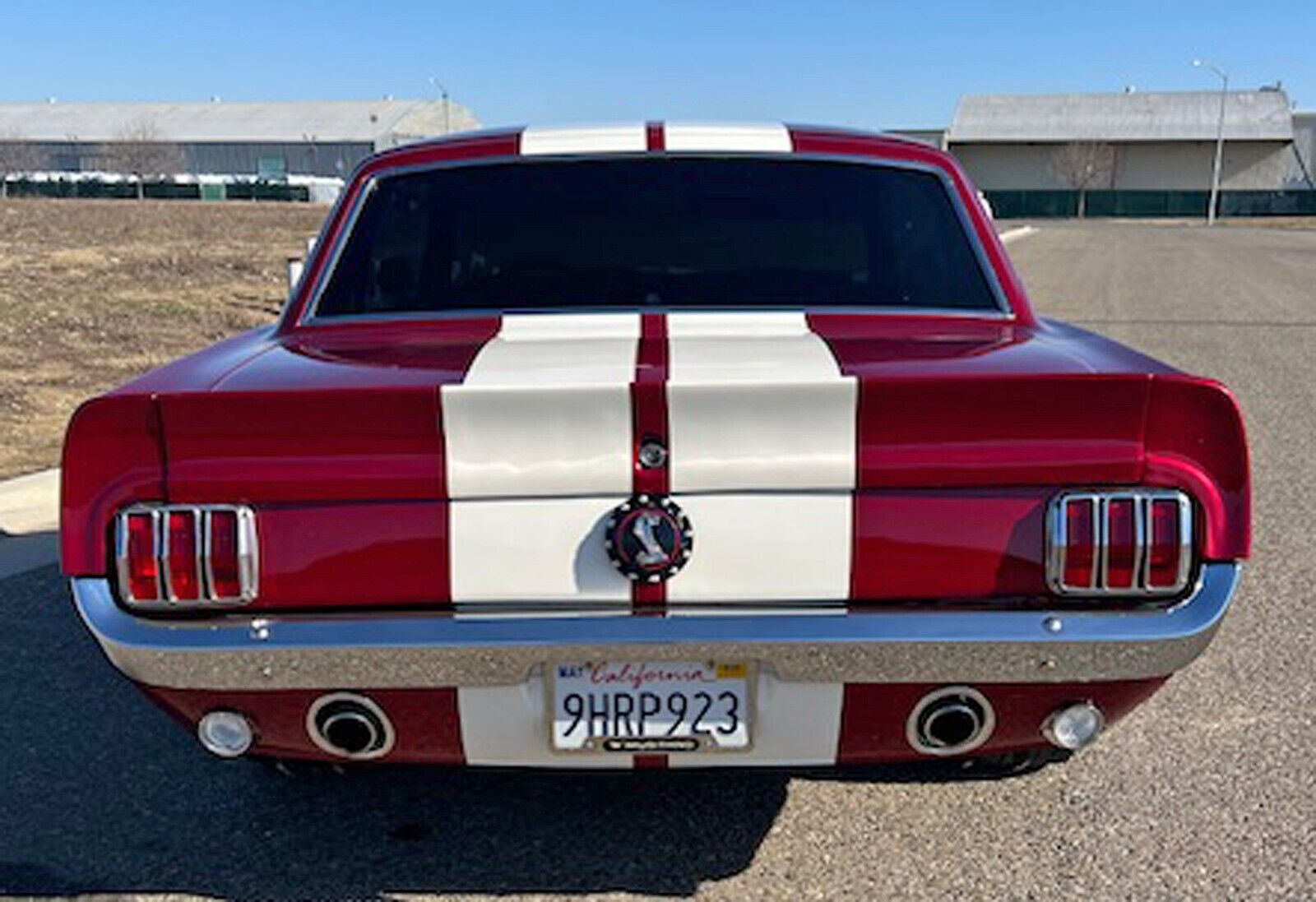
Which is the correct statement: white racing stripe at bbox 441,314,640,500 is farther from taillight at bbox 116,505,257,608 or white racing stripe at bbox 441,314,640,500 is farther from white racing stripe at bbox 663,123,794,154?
white racing stripe at bbox 663,123,794,154

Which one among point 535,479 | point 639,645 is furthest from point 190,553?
point 639,645

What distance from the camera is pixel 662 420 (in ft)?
7.02

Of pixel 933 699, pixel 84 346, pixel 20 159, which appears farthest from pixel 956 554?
pixel 20 159

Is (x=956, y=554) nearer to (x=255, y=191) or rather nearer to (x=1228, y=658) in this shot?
(x=1228, y=658)

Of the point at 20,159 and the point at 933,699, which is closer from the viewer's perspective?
the point at 933,699

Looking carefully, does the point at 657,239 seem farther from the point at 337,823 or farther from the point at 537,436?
the point at 337,823

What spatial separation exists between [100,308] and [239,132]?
92.0 metres

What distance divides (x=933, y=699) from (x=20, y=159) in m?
102

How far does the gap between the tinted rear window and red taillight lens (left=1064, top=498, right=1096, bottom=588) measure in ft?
3.04

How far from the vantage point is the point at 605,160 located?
3215mm

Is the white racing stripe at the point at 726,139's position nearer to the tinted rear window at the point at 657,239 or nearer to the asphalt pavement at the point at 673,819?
the tinted rear window at the point at 657,239

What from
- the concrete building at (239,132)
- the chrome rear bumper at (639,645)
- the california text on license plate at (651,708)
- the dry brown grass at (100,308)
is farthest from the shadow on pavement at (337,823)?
the concrete building at (239,132)

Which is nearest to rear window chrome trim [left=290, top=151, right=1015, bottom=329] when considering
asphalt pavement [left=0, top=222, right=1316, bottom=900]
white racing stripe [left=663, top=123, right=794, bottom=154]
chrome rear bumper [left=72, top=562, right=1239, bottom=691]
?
white racing stripe [left=663, top=123, right=794, bottom=154]

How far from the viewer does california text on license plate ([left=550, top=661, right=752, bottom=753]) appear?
2.21 metres
